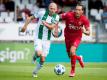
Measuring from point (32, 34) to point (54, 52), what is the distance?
1.68 meters

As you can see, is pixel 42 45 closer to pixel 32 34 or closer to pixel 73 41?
pixel 73 41

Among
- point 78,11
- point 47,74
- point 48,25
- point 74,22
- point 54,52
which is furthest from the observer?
point 54,52

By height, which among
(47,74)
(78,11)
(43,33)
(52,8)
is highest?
(52,8)

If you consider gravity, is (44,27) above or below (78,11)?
below

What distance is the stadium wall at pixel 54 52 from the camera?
2852 cm

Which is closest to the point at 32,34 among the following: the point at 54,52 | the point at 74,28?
the point at 54,52

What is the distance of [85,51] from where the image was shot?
1154 inches

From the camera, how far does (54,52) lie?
96.1ft

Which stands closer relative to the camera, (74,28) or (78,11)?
(78,11)

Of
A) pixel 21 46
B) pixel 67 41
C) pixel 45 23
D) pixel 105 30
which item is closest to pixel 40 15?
pixel 45 23

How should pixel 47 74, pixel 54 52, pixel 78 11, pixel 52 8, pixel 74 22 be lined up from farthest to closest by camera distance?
pixel 54 52 < pixel 47 74 < pixel 74 22 < pixel 78 11 < pixel 52 8

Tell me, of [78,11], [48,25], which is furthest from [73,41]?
[48,25]

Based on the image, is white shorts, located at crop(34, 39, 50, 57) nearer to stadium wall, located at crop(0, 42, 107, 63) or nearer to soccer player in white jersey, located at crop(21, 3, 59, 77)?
soccer player in white jersey, located at crop(21, 3, 59, 77)

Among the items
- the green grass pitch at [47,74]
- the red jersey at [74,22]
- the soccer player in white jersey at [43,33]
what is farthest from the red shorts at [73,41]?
the soccer player in white jersey at [43,33]
